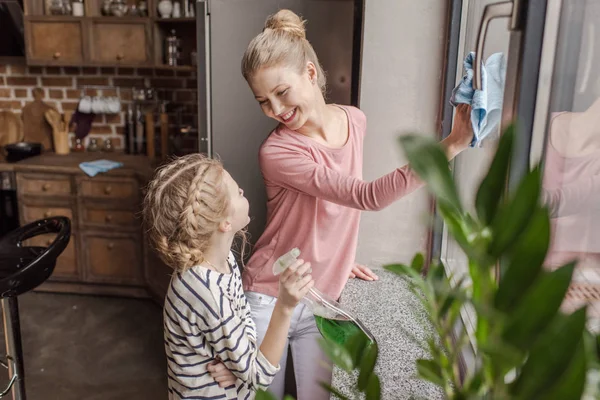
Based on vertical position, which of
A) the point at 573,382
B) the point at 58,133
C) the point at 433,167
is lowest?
the point at 58,133

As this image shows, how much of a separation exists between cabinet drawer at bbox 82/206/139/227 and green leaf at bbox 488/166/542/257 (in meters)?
3.55

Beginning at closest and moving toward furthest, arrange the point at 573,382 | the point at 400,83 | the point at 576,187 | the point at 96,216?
the point at 573,382 → the point at 576,187 → the point at 400,83 → the point at 96,216

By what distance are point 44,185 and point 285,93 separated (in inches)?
113

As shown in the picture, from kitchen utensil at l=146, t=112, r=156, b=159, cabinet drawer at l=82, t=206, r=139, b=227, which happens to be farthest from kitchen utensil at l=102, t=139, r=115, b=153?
cabinet drawer at l=82, t=206, r=139, b=227

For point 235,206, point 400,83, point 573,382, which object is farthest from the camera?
point 400,83

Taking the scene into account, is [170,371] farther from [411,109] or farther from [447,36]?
[447,36]

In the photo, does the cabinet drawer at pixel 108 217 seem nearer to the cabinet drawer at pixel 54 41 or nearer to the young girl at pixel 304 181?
the cabinet drawer at pixel 54 41

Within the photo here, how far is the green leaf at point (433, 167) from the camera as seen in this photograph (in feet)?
1.13

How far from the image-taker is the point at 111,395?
111 inches

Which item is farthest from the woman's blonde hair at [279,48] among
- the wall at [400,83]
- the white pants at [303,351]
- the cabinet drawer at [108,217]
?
the cabinet drawer at [108,217]

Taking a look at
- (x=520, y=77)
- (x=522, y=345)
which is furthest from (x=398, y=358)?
(x=522, y=345)

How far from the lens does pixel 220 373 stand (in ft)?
4.01

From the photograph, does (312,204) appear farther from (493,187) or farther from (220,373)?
(493,187)

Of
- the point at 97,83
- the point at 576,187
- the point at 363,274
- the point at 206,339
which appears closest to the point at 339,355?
the point at 576,187
